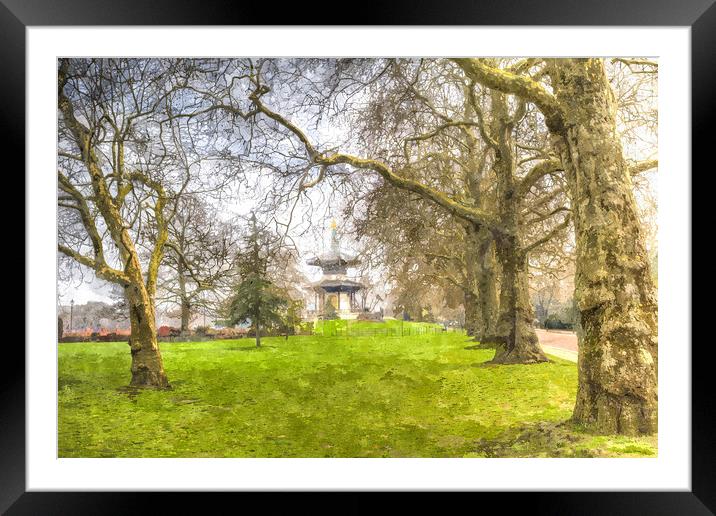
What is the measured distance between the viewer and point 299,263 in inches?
175

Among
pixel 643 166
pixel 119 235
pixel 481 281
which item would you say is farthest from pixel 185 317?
pixel 643 166

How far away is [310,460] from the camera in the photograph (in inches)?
168

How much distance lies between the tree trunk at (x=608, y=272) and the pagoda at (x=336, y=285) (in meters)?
1.88

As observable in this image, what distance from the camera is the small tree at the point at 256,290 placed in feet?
14.4

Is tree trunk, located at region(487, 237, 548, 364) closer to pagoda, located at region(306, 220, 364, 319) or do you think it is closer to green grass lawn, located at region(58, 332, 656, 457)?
green grass lawn, located at region(58, 332, 656, 457)

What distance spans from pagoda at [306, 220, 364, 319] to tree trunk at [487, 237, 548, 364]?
137 cm

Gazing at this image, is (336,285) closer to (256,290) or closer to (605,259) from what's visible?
(256,290)

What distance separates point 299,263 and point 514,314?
6.80ft

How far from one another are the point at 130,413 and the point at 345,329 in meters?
2.06

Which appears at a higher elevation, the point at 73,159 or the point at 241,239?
the point at 73,159

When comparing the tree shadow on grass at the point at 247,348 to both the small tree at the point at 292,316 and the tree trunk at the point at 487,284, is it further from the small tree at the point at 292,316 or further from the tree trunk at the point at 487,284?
the tree trunk at the point at 487,284
